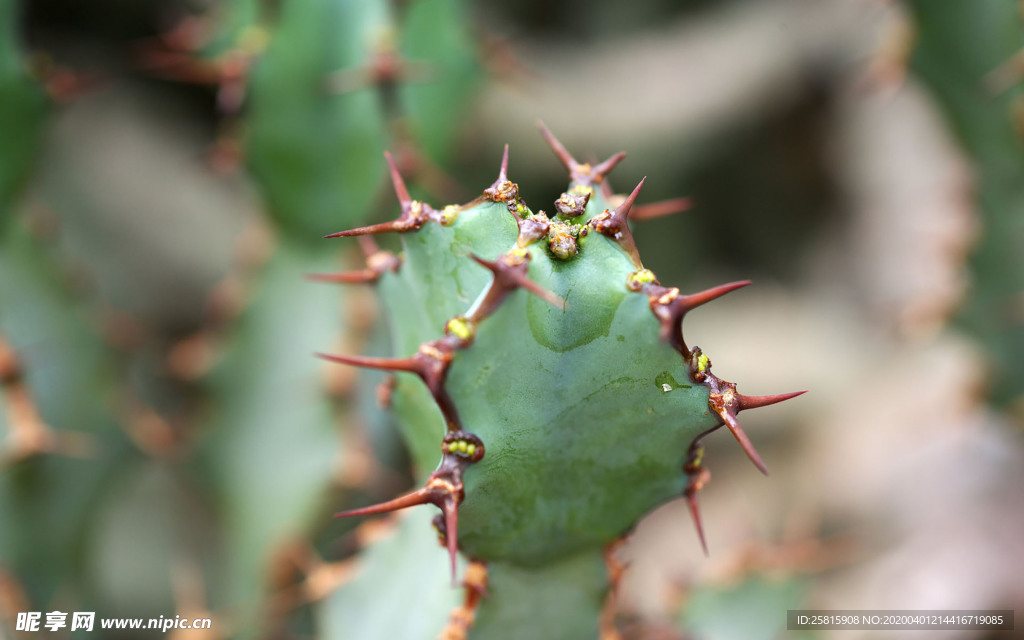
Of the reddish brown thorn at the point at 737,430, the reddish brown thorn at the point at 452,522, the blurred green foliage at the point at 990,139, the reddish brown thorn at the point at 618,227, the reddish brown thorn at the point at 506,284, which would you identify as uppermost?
the blurred green foliage at the point at 990,139

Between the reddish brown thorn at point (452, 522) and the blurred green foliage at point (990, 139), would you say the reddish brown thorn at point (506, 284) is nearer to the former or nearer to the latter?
the reddish brown thorn at point (452, 522)

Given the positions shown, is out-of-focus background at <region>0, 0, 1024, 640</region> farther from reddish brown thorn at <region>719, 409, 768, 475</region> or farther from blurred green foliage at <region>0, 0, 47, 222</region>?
reddish brown thorn at <region>719, 409, 768, 475</region>

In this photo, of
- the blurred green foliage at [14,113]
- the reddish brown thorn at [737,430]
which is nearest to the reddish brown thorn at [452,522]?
the reddish brown thorn at [737,430]

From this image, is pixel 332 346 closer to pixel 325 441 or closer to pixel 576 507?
pixel 325 441

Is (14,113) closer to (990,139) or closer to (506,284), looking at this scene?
(506,284)

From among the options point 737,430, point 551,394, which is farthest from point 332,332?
point 737,430

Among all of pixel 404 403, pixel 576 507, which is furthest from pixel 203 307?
pixel 576 507

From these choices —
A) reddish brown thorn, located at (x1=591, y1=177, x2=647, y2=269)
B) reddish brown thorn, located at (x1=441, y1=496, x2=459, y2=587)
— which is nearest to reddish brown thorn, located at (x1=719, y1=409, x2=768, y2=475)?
reddish brown thorn, located at (x1=591, y1=177, x2=647, y2=269)
